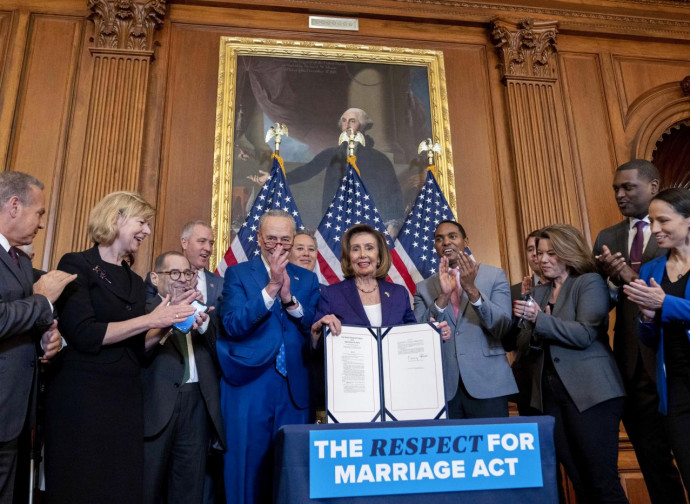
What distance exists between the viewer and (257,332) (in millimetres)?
2896

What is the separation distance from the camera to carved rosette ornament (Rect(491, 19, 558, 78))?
584 centimetres

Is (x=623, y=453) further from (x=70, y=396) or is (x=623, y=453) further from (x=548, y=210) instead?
(x=70, y=396)

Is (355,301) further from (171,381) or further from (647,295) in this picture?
(647,295)

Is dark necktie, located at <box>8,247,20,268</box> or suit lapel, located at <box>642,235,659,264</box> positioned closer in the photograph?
dark necktie, located at <box>8,247,20,268</box>

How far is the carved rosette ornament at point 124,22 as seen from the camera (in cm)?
533

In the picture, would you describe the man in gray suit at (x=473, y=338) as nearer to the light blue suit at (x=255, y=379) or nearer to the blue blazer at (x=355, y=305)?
the blue blazer at (x=355, y=305)

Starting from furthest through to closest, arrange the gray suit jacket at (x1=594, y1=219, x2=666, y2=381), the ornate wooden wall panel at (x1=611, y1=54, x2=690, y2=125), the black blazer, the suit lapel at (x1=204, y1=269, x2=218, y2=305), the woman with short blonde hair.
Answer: the ornate wooden wall panel at (x1=611, y1=54, x2=690, y2=125), the suit lapel at (x1=204, y1=269, x2=218, y2=305), the gray suit jacket at (x1=594, y1=219, x2=666, y2=381), the black blazer, the woman with short blonde hair

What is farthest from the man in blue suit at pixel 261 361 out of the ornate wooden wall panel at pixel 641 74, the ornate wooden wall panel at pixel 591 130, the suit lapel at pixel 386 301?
the ornate wooden wall panel at pixel 641 74

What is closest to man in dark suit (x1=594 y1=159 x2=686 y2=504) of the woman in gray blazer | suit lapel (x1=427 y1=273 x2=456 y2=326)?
the woman in gray blazer

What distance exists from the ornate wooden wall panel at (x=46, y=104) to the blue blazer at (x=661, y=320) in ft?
13.9

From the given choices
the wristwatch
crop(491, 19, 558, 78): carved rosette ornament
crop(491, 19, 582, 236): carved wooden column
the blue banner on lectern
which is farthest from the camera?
crop(491, 19, 558, 78): carved rosette ornament

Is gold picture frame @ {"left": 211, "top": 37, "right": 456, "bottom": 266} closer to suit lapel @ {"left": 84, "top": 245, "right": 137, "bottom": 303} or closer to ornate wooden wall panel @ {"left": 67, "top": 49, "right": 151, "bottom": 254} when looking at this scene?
ornate wooden wall panel @ {"left": 67, "top": 49, "right": 151, "bottom": 254}

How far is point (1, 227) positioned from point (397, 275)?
10.4 ft

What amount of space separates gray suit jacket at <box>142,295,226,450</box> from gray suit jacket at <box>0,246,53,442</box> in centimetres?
57
